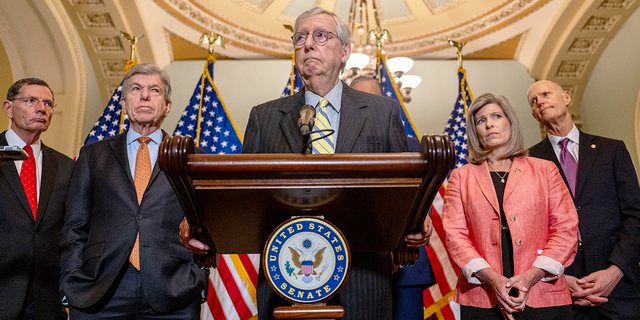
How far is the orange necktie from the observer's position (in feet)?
6.19

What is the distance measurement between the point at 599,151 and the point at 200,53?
19.9ft

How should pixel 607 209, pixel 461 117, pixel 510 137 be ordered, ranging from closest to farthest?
pixel 510 137 → pixel 607 209 → pixel 461 117

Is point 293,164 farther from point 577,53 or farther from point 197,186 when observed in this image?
point 577,53

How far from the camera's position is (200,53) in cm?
747

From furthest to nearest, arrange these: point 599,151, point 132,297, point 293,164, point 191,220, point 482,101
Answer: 1. point 599,151
2. point 482,101
3. point 132,297
4. point 191,220
5. point 293,164

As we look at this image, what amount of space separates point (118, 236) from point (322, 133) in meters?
0.97

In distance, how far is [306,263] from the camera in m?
1.01

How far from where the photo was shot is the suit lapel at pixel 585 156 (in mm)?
2389

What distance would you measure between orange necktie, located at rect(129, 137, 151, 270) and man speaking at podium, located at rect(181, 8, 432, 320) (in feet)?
2.16

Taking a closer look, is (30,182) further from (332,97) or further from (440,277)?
(440,277)

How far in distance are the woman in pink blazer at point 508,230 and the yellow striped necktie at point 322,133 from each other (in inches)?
33.6

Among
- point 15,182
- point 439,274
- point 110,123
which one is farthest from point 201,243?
point 110,123

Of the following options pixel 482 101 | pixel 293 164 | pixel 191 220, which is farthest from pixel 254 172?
pixel 482 101

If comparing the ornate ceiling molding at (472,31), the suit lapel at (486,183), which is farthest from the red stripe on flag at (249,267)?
the ornate ceiling molding at (472,31)
